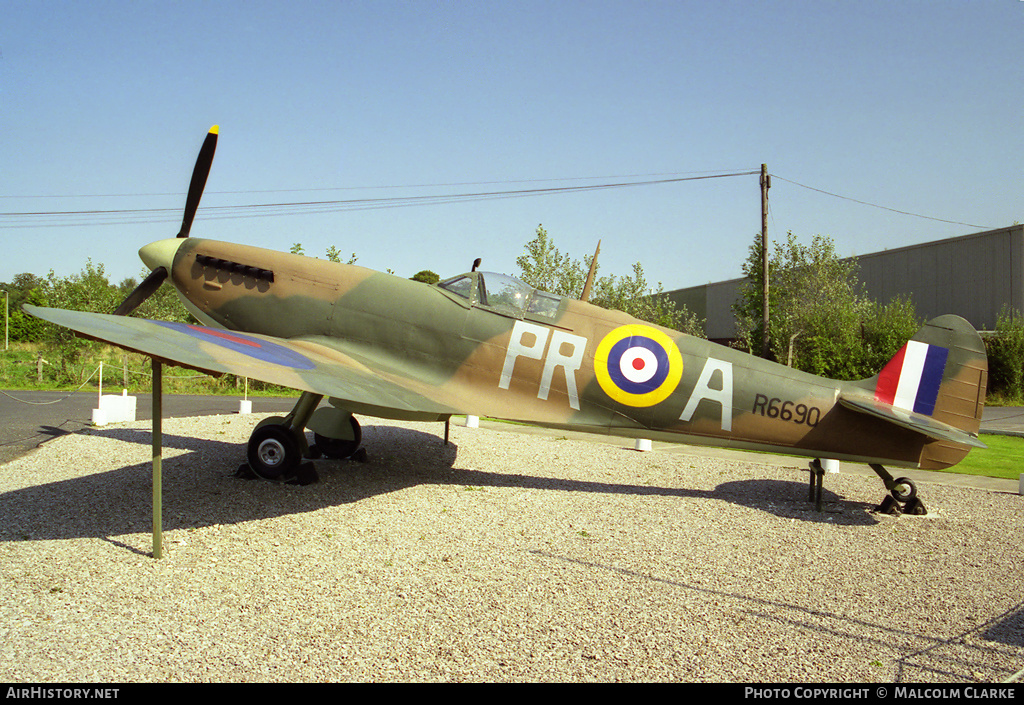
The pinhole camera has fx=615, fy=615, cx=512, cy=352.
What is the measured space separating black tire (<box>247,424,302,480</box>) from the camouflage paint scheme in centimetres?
110

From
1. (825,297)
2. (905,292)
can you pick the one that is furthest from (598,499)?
(905,292)

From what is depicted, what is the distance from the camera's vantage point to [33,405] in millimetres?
15648

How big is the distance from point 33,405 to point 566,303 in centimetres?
1527

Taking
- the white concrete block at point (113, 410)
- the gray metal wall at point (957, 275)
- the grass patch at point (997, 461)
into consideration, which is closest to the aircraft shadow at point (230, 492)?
the white concrete block at point (113, 410)

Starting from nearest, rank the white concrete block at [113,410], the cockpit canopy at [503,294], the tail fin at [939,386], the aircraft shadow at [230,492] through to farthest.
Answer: the aircraft shadow at [230,492] → the tail fin at [939,386] → the cockpit canopy at [503,294] → the white concrete block at [113,410]

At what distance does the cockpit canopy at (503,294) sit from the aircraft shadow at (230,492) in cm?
234

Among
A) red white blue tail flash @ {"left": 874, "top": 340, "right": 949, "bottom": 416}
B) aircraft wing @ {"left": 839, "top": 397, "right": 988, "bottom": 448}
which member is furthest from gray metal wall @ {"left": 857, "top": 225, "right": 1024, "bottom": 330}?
aircraft wing @ {"left": 839, "top": 397, "right": 988, "bottom": 448}

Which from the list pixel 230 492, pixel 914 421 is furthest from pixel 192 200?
pixel 914 421

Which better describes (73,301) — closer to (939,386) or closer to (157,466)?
(157,466)

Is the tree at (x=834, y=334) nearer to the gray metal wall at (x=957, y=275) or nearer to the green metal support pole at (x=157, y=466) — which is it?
the gray metal wall at (x=957, y=275)

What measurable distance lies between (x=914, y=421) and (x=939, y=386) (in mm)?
867

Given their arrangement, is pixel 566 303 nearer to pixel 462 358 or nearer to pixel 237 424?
pixel 462 358

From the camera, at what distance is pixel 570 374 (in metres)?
7.34

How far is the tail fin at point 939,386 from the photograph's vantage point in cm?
704
